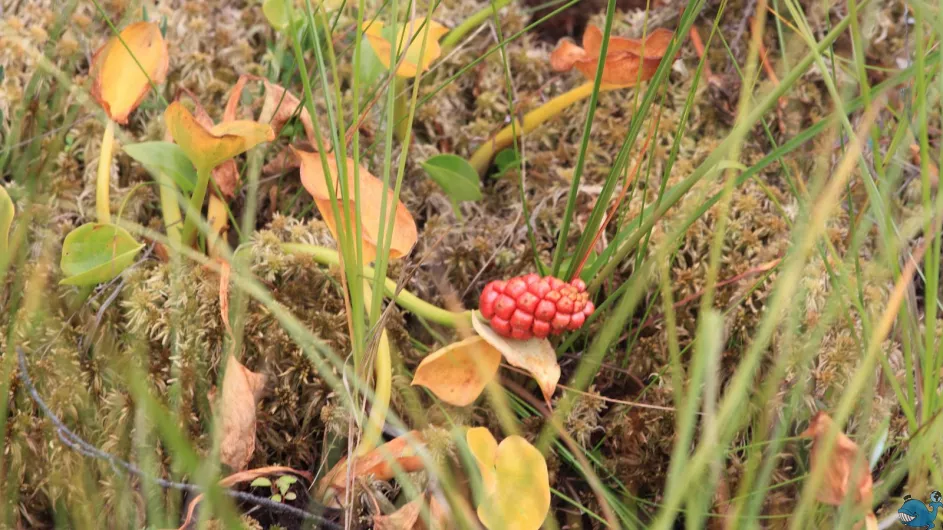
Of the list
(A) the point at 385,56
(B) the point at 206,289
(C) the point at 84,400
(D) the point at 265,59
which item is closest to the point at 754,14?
(A) the point at 385,56

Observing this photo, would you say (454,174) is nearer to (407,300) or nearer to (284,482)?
(407,300)

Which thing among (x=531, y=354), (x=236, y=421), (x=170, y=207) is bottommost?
(x=531, y=354)

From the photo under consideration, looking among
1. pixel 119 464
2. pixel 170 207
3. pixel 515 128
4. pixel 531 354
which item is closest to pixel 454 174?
pixel 515 128

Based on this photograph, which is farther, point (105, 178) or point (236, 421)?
point (105, 178)

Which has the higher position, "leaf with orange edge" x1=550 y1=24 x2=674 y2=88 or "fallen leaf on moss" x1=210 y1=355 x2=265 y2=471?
"leaf with orange edge" x1=550 y1=24 x2=674 y2=88

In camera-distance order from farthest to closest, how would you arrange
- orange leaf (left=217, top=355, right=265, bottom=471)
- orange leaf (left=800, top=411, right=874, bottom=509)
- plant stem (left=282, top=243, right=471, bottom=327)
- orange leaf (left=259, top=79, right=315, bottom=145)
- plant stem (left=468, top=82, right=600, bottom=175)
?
1. plant stem (left=468, top=82, right=600, bottom=175)
2. orange leaf (left=259, top=79, right=315, bottom=145)
3. plant stem (left=282, top=243, right=471, bottom=327)
4. orange leaf (left=217, top=355, right=265, bottom=471)
5. orange leaf (left=800, top=411, right=874, bottom=509)

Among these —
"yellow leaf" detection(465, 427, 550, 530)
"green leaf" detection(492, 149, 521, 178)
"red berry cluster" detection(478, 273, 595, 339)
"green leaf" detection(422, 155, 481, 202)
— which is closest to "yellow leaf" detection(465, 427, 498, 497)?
"yellow leaf" detection(465, 427, 550, 530)

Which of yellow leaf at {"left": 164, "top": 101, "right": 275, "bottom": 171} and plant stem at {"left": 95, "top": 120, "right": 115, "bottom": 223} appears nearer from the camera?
yellow leaf at {"left": 164, "top": 101, "right": 275, "bottom": 171}

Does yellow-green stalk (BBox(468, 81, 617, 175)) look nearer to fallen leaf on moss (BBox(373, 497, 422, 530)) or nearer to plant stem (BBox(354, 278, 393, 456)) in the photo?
plant stem (BBox(354, 278, 393, 456))
